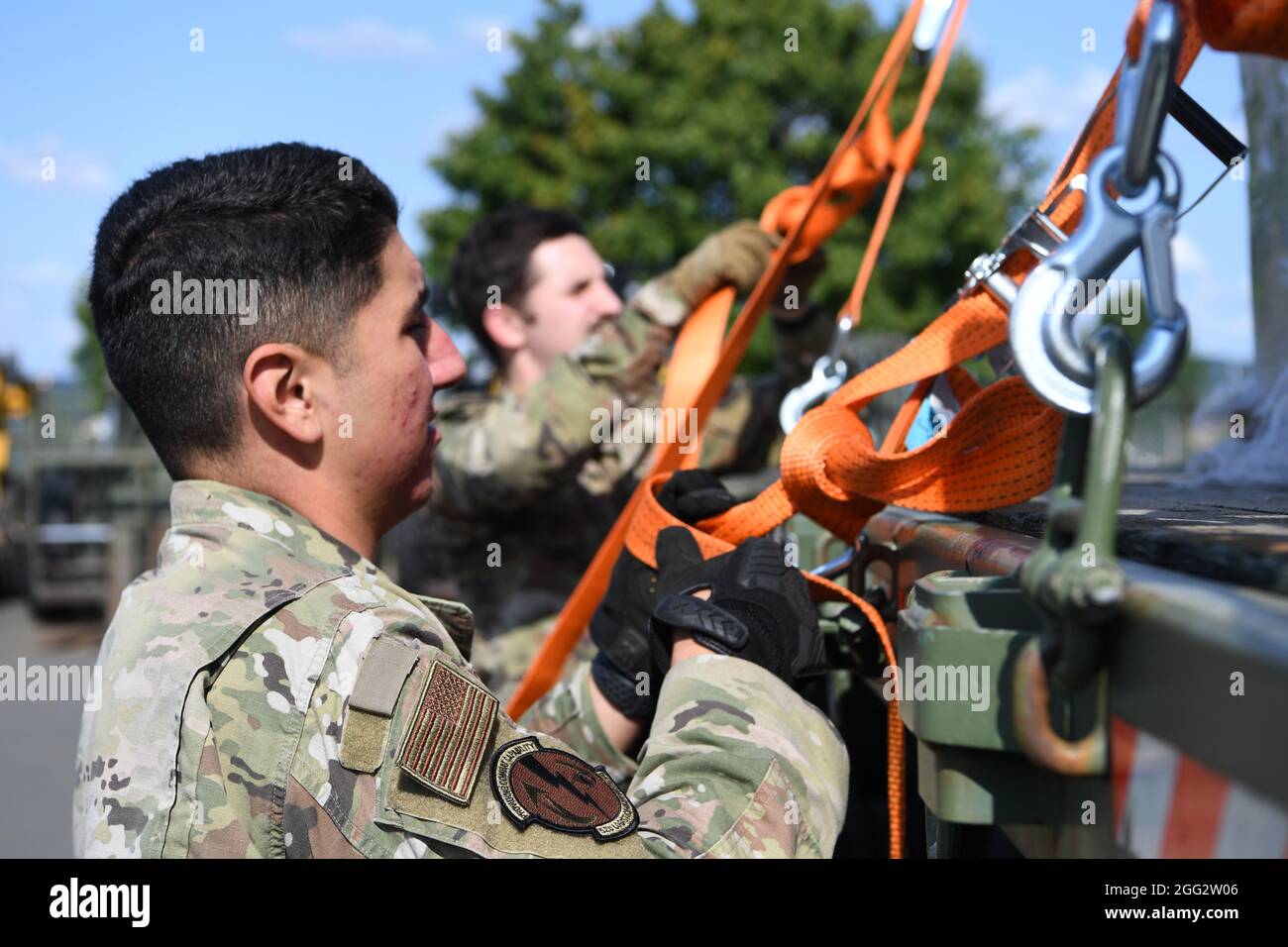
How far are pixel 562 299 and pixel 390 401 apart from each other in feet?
6.67

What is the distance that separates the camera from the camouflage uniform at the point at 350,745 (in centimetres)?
113

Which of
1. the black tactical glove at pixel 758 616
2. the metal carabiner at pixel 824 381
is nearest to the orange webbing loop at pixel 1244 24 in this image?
the black tactical glove at pixel 758 616

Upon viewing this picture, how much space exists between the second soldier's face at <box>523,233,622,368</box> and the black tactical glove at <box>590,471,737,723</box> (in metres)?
1.86

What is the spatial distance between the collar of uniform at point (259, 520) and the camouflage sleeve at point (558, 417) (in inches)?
56.2

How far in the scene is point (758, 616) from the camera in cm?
131

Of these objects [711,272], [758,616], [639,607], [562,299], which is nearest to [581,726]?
[639,607]

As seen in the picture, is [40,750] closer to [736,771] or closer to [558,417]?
[558,417]

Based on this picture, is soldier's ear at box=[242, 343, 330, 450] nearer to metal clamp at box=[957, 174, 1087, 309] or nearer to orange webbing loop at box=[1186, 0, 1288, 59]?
metal clamp at box=[957, 174, 1087, 309]

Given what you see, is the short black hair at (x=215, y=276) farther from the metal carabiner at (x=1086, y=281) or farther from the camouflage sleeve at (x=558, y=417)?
the camouflage sleeve at (x=558, y=417)

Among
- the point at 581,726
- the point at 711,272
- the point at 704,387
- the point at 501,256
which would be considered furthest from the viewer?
the point at 501,256

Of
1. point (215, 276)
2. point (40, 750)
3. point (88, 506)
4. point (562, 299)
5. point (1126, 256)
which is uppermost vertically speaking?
point (562, 299)

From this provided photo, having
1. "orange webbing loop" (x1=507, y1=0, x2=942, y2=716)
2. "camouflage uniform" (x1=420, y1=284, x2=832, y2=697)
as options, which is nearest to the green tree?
"camouflage uniform" (x1=420, y1=284, x2=832, y2=697)

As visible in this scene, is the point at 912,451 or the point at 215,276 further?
the point at 215,276

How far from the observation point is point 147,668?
46.8 inches
